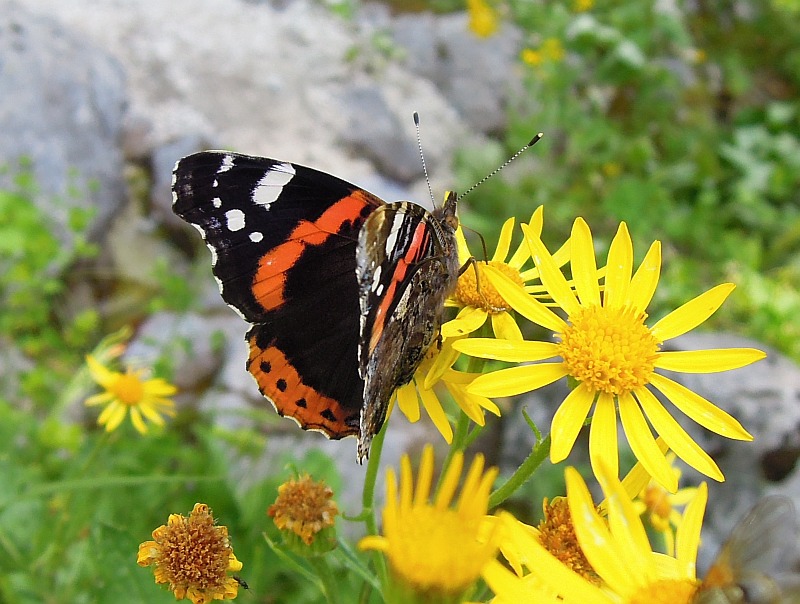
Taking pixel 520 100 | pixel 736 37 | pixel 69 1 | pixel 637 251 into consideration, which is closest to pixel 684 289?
pixel 637 251

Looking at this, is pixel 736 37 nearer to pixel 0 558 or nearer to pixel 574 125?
pixel 574 125

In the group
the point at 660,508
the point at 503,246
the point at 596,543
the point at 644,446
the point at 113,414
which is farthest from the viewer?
the point at 113,414

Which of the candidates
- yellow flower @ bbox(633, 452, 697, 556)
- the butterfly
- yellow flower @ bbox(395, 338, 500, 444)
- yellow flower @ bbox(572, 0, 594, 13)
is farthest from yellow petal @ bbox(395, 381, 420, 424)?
yellow flower @ bbox(572, 0, 594, 13)

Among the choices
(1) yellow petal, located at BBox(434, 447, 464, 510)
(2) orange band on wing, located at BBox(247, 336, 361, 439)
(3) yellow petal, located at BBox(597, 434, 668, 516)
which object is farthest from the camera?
(2) orange band on wing, located at BBox(247, 336, 361, 439)

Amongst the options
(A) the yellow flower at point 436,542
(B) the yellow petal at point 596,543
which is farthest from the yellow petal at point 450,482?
(B) the yellow petal at point 596,543

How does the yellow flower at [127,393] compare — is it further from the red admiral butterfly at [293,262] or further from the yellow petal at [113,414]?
the red admiral butterfly at [293,262]

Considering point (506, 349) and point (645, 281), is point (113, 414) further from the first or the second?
point (645, 281)

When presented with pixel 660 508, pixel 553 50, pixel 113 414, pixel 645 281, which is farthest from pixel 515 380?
pixel 553 50

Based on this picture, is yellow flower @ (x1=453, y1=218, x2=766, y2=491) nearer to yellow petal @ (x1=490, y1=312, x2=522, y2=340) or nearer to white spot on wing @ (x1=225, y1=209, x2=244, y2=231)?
yellow petal @ (x1=490, y1=312, x2=522, y2=340)
